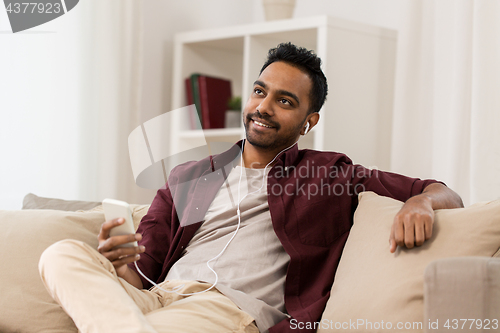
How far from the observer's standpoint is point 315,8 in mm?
2783

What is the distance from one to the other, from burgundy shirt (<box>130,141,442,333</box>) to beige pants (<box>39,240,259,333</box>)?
0.81 ft

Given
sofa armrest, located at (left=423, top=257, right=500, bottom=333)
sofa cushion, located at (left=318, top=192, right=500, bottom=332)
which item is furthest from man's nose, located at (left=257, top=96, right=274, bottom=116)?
sofa armrest, located at (left=423, top=257, right=500, bottom=333)

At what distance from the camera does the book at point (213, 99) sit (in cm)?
268

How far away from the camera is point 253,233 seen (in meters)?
1.38

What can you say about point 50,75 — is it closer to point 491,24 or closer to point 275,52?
point 275,52

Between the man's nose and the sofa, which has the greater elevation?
the man's nose

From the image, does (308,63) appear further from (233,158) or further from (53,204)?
(53,204)

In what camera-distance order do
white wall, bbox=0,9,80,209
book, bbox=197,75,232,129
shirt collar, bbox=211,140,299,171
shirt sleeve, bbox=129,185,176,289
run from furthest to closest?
book, bbox=197,75,232,129 < white wall, bbox=0,9,80,209 < shirt collar, bbox=211,140,299,171 < shirt sleeve, bbox=129,185,176,289

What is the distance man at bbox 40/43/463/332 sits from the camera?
106 centimetres

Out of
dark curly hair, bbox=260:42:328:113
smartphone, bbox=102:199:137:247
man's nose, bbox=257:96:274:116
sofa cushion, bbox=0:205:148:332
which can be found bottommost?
sofa cushion, bbox=0:205:148:332

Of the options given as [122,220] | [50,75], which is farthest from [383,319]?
[50,75]

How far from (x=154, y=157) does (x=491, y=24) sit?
139cm

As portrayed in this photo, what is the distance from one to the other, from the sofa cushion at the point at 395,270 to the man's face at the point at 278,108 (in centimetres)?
46

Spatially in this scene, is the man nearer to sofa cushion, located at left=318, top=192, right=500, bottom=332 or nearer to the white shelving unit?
sofa cushion, located at left=318, top=192, right=500, bottom=332
